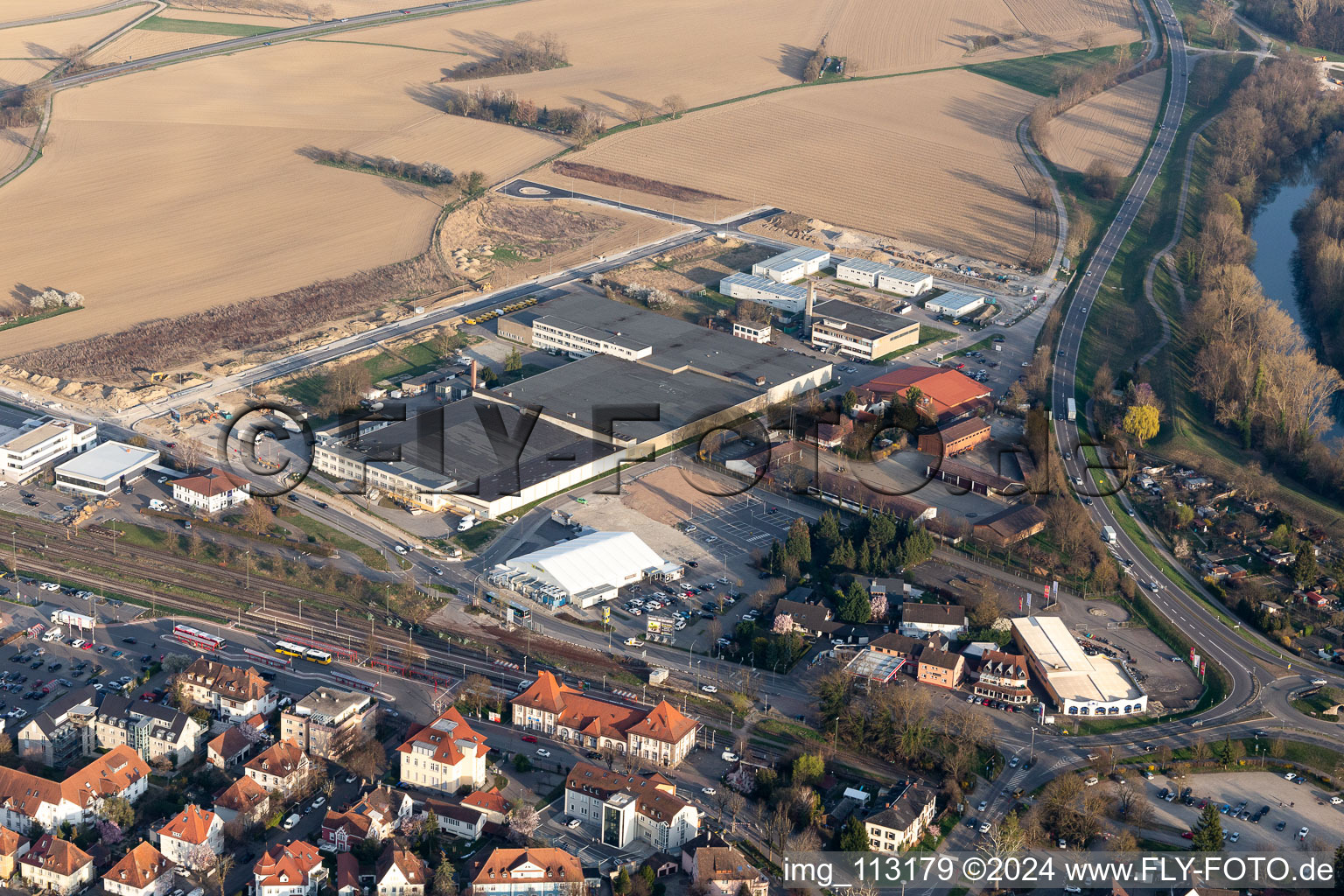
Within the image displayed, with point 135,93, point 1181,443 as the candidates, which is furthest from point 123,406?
point 135,93

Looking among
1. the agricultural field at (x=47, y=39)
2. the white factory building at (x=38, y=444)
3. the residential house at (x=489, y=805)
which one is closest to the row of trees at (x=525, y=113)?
the agricultural field at (x=47, y=39)

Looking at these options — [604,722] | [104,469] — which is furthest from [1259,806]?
[104,469]

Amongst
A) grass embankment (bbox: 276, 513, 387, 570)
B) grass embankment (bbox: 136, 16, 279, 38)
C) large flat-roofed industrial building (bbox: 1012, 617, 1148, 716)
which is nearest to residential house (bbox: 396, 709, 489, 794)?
grass embankment (bbox: 276, 513, 387, 570)

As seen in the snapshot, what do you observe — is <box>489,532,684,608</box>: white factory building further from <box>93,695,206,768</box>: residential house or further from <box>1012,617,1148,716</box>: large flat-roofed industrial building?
<box>93,695,206,768</box>: residential house

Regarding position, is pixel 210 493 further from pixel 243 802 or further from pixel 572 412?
pixel 243 802

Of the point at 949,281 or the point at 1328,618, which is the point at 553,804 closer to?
the point at 1328,618

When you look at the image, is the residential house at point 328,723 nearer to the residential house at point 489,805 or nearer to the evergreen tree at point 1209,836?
the residential house at point 489,805
